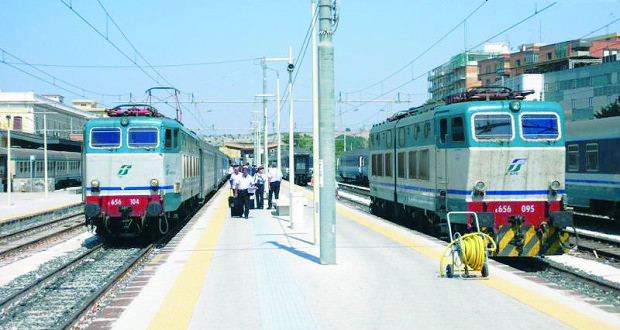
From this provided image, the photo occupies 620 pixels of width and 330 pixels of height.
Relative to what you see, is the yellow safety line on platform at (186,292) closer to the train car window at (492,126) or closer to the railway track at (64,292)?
the railway track at (64,292)

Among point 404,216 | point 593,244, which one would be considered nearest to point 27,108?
point 404,216

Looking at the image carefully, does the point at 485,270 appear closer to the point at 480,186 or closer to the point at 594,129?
the point at 480,186

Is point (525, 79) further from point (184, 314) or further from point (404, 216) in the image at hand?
point (184, 314)

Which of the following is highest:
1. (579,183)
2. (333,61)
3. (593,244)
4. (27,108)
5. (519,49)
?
(519,49)

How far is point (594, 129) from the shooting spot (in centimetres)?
2189

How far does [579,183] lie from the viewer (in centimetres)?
2267

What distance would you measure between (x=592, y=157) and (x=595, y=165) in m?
0.30

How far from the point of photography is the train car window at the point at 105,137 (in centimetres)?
1720

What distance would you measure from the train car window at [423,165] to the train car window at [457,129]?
6.68ft

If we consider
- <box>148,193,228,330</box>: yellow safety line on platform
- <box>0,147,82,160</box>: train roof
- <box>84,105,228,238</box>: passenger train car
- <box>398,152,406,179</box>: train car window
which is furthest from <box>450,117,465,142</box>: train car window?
<box>0,147,82,160</box>: train roof

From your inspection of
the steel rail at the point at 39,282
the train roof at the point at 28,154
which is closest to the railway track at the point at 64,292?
the steel rail at the point at 39,282

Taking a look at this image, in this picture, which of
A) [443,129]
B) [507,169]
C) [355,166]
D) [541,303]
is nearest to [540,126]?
[507,169]

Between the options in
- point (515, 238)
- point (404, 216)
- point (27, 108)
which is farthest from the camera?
point (27, 108)

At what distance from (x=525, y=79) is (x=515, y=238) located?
66.5 m
